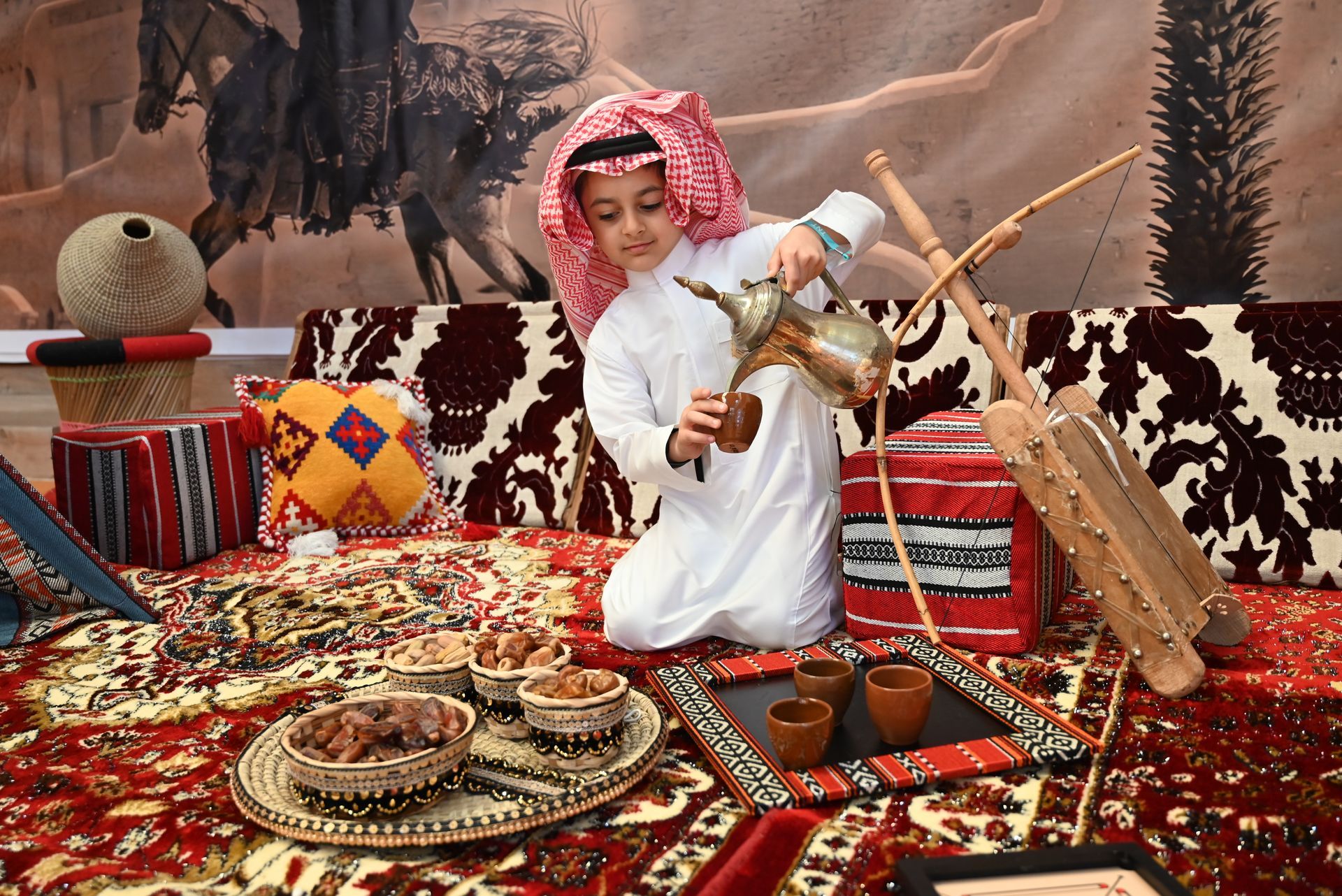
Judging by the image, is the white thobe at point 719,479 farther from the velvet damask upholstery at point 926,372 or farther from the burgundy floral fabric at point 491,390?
the burgundy floral fabric at point 491,390

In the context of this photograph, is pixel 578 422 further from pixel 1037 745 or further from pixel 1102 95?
pixel 1037 745

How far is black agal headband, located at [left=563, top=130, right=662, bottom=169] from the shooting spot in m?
2.05

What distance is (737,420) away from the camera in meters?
1.83

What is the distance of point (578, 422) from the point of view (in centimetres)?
338

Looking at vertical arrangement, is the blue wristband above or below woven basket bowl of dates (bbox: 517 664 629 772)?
above

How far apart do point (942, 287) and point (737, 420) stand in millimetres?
523

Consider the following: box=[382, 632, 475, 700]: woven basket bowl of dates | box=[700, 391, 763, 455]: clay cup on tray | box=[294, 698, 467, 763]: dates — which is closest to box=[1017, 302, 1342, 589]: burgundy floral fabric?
box=[700, 391, 763, 455]: clay cup on tray

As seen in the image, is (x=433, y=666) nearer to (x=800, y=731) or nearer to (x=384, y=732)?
(x=384, y=732)

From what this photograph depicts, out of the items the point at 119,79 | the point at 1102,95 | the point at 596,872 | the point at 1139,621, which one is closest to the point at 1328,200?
the point at 1102,95

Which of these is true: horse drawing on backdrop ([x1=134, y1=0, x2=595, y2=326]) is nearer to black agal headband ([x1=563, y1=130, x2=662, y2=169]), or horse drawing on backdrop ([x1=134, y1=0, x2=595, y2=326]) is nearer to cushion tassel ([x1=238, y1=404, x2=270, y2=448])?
cushion tassel ([x1=238, y1=404, x2=270, y2=448])

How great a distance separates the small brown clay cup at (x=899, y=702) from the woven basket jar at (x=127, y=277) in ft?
10.9

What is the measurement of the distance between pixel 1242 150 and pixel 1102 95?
0.39 m

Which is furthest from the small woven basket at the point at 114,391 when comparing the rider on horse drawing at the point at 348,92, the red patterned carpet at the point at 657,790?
the red patterned carpet at the point at 657,790

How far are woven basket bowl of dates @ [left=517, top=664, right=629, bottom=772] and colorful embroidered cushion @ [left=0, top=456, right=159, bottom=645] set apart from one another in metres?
1.58
